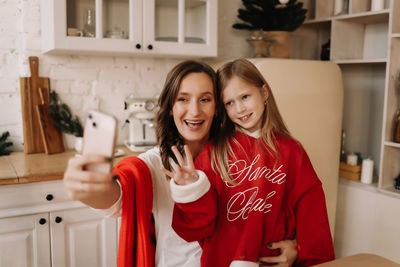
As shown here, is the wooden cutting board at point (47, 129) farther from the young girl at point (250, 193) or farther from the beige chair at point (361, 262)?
the beige chair at point (361, 262)

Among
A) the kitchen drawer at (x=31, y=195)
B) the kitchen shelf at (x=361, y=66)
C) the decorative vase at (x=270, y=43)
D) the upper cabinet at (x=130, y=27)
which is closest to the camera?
the kitchen drawer at (x=31, y=195)

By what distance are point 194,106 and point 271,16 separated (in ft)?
5.47

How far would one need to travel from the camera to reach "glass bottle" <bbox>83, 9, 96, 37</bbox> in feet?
6.93

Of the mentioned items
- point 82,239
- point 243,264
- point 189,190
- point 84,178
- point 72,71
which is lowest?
point 82,239

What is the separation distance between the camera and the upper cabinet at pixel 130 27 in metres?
2.06

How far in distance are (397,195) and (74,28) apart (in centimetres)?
212

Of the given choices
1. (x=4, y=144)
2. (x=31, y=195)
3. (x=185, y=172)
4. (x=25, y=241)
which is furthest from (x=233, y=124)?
(x=4, y=144)

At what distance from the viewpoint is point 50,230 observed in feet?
6.30

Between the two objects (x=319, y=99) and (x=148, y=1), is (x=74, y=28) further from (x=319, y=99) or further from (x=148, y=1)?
(x=319, y=99)

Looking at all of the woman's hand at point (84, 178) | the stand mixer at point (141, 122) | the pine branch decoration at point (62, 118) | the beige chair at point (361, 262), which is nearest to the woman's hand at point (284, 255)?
the beige chair at point (361, 262)

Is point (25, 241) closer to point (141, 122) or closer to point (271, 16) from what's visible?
point (141, 122)

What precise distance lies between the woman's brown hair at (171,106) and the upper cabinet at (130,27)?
96 centimetres

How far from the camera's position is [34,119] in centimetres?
232

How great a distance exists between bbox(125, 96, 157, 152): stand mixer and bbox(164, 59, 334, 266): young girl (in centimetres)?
108
